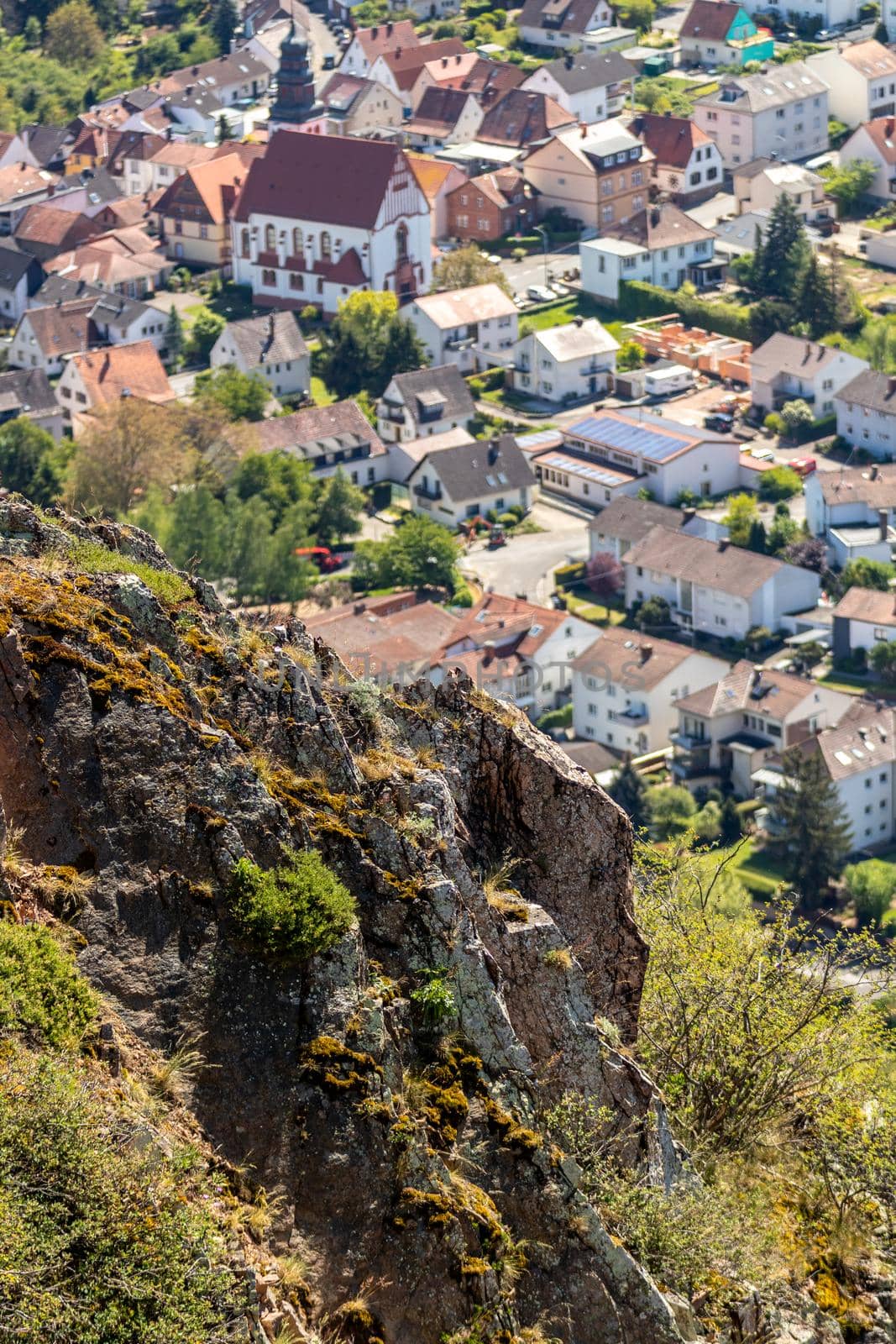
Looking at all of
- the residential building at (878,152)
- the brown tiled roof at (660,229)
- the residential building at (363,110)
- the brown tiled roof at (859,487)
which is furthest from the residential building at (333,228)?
the brown tiled roof at (859,487)

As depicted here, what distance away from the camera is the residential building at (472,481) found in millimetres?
77312

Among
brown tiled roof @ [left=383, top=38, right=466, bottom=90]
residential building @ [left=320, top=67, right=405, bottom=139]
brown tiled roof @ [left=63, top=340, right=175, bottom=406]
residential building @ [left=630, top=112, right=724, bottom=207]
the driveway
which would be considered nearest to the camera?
the driveway

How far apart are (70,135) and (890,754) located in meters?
69.3

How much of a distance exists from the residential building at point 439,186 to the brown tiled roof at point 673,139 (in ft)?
32.7

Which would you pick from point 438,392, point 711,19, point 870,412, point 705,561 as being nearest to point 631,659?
point 705,561

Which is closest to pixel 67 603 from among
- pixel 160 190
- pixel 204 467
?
pixel 204 467

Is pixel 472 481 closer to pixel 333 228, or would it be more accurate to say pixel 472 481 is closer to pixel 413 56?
pixel 333 228

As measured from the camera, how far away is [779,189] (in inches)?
3954

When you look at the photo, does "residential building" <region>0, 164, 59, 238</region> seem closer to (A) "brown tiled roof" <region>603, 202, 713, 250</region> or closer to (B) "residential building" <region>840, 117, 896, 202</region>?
(A) "brown tiled roof" <region>603, 202, 713, 250</region>

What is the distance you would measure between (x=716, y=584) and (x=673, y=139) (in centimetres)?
4260

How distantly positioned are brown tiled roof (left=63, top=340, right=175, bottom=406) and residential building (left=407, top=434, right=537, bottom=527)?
12535mm

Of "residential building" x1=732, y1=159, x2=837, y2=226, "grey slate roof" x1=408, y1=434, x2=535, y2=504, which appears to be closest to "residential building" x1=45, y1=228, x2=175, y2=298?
"grey slate roof" x1=408, y1=434, x2=535, y2=504

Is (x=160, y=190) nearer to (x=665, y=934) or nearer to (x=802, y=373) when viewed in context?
(x=802, y=373)

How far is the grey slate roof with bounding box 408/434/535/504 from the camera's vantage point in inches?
3046
